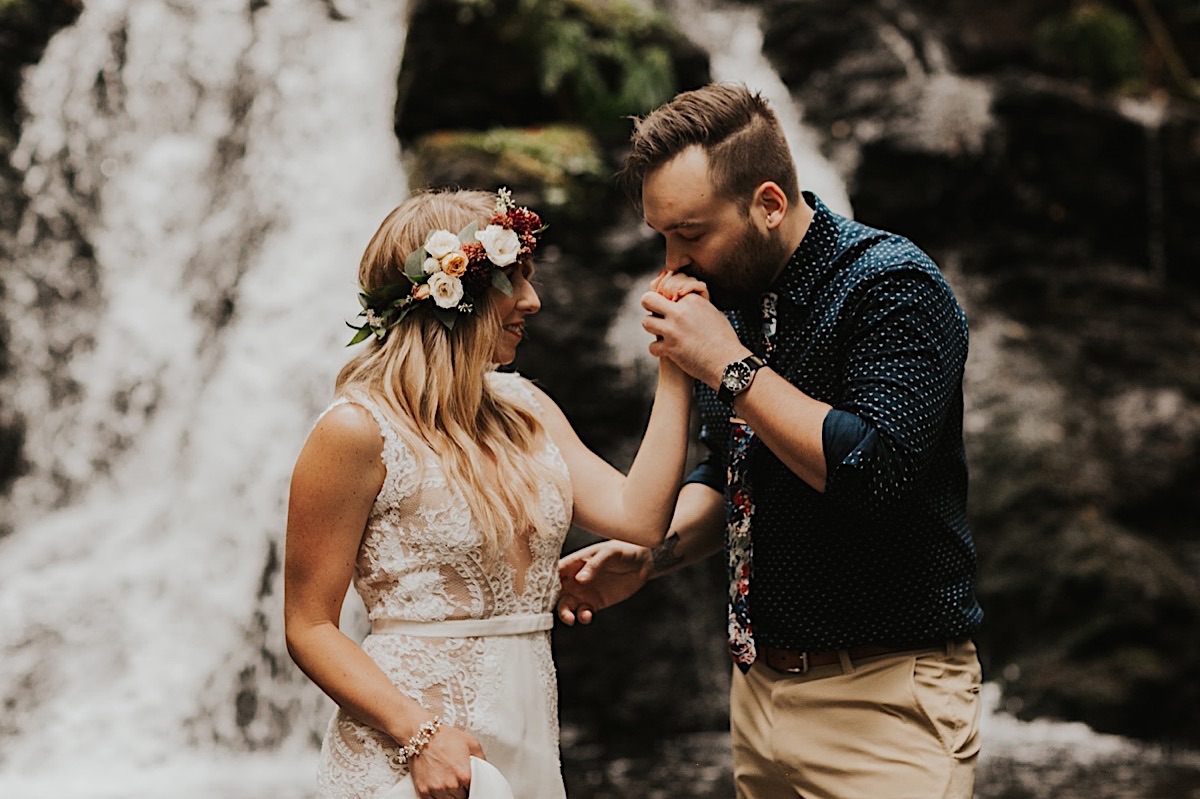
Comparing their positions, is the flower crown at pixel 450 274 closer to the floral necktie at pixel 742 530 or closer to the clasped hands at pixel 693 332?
the clasped hands at pixel 693 332

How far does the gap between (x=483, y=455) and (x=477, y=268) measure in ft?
1.32

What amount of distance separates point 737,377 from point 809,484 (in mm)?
261

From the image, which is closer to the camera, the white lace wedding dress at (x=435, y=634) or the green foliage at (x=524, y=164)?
the white lace wedding dress at (x=435, y=634)

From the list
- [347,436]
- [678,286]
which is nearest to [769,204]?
[678,286]

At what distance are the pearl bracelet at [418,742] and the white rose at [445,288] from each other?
2.80 ft

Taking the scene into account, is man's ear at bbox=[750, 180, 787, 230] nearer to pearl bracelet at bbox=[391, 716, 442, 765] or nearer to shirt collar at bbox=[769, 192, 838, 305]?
shirt collar at bbox=[769, 192, 838, 305]

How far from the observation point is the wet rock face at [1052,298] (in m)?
8.34

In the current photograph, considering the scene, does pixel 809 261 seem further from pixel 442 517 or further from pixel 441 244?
pixel 442 517

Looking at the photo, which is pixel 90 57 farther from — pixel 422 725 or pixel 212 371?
pixel 422 725

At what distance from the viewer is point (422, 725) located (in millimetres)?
2691

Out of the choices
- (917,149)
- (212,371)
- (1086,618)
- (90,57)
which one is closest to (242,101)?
(90,57)

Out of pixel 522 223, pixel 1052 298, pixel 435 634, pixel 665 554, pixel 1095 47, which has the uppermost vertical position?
pixel 522 223

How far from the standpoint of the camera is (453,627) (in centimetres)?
284

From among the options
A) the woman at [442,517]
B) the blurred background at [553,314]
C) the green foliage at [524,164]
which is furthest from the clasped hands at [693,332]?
the green foliage at [524,164]
